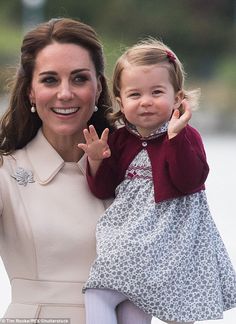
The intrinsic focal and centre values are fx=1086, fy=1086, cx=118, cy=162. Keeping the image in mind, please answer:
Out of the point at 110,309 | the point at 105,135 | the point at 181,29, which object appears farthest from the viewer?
the point at 181,29

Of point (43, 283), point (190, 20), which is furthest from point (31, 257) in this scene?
point (190, 20)

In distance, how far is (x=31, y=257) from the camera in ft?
9.64

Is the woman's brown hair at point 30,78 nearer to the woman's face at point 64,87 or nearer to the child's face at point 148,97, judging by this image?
the woman's face at point 64,87

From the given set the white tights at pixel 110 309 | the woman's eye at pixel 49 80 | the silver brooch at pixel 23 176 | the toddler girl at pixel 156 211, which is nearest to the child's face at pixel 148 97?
the toddler girl at pixel 156 211

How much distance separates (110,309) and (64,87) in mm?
616

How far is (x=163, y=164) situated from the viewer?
9.32ft

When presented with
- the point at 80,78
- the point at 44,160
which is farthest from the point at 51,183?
the point at 80,78

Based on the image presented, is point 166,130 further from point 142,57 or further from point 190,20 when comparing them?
point 190,20

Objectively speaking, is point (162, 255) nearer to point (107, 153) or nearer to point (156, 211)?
point (156, 211)

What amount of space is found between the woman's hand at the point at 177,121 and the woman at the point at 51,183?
308mm

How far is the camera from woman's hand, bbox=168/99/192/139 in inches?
109

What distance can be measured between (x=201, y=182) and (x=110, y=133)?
39cm

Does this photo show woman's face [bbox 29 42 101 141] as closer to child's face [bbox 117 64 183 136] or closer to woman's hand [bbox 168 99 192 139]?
child's face [bbox 117 64 183 136]

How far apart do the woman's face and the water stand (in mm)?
2245
